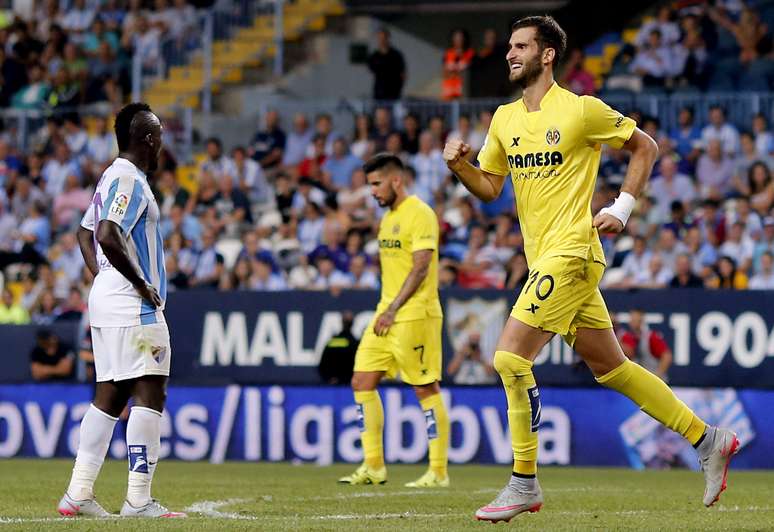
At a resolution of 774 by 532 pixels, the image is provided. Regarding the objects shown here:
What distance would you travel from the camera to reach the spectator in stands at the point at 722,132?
21.0m

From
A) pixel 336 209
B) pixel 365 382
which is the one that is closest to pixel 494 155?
pixel 365 382

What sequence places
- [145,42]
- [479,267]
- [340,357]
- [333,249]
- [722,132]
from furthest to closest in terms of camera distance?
[145,42], [722,132], [333,249], [479,267], [340,357]

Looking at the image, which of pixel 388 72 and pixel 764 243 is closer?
pixel 764 243

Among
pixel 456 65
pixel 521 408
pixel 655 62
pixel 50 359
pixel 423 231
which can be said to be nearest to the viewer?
pixel 521 408

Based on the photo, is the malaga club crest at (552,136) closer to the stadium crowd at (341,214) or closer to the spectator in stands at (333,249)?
the stadium crowd at (341,214)

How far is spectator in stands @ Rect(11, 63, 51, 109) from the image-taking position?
2739 centimetres

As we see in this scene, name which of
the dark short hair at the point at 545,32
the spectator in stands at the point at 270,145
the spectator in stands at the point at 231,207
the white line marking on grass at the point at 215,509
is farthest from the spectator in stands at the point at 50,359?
the dark short hair at the point at 545,32

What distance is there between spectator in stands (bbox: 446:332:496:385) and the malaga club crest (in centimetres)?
1021

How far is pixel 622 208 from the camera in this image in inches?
331

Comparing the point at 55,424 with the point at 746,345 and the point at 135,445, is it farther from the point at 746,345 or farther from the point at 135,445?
the point at 135,445

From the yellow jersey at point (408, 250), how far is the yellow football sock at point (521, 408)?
13.4 feet

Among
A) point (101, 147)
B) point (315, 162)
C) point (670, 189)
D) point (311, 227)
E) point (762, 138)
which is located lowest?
point (311, 227)

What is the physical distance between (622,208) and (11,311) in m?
14.7

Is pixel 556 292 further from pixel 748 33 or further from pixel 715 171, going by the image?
pixel 748 33
